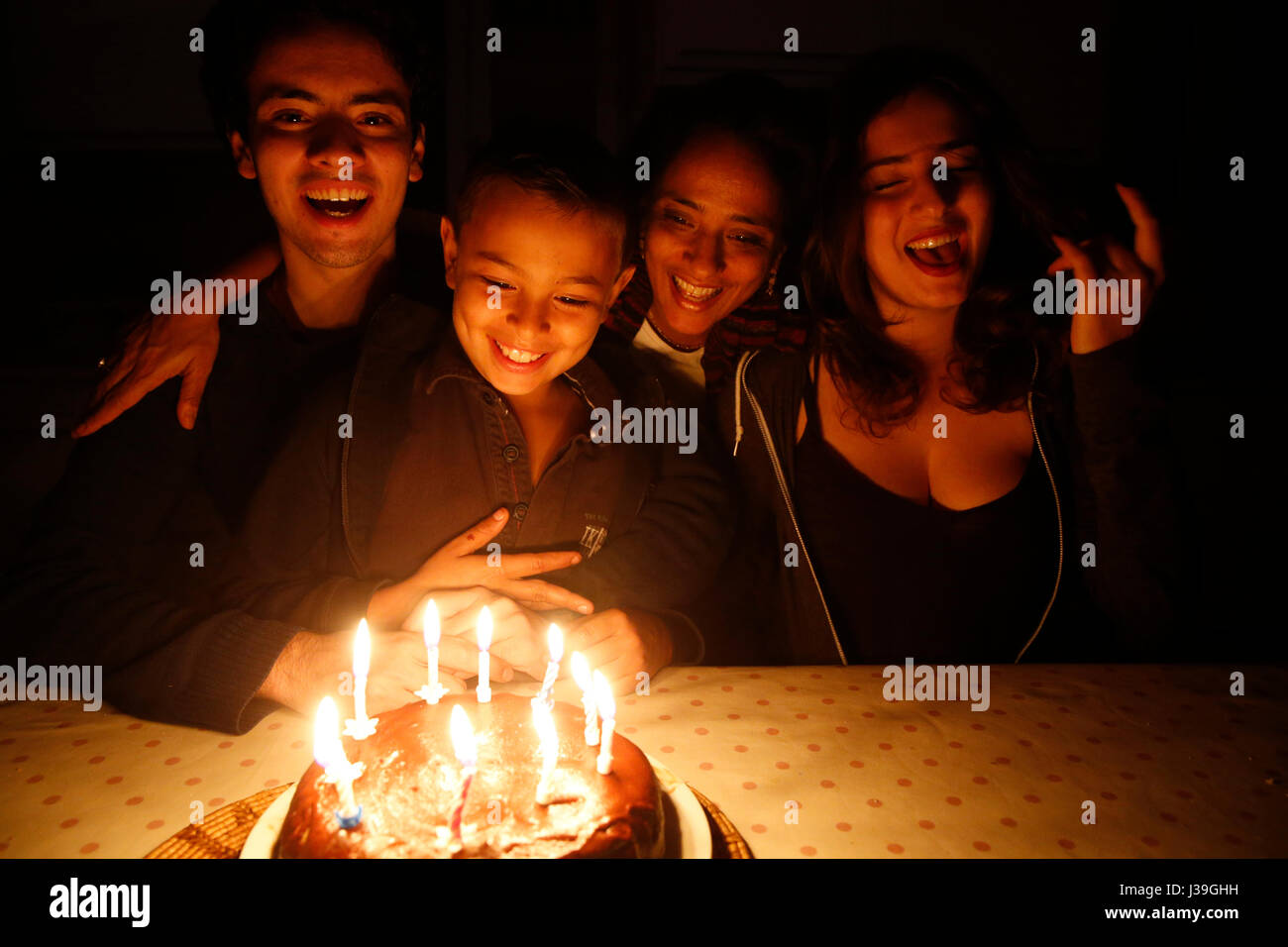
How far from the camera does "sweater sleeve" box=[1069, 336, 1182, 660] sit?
6.52 feet

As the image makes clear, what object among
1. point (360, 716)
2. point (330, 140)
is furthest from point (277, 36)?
point (360, 716)

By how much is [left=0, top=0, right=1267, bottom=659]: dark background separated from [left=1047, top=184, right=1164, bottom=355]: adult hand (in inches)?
2.1

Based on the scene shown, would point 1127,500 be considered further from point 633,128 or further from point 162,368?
point 162,368

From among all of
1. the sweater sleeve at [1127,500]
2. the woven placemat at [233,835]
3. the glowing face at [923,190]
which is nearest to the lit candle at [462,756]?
the woven placemat at [233,835]

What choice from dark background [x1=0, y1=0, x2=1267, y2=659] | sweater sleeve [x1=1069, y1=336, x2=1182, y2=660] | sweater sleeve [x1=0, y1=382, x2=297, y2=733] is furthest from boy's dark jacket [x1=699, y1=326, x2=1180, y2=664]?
sweater sleeve [x1=0, y1=382, x2=297, y2=733]

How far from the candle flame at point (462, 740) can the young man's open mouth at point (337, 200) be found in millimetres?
1092

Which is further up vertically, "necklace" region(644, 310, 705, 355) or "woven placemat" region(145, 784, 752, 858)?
"necklace" region(644, 310, 705, 355)

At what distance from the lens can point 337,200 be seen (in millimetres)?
1712

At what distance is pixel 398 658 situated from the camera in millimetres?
1703

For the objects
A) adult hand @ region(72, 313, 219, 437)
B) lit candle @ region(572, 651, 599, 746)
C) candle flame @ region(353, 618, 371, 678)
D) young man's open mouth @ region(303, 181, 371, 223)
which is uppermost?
young man's open mouth @ region(303, 181, 371, 223)

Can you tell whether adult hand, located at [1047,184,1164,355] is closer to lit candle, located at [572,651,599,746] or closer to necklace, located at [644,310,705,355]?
necklace, located at [644,310,705,355]

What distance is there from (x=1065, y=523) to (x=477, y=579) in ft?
4.75

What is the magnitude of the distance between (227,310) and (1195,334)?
228 cm
